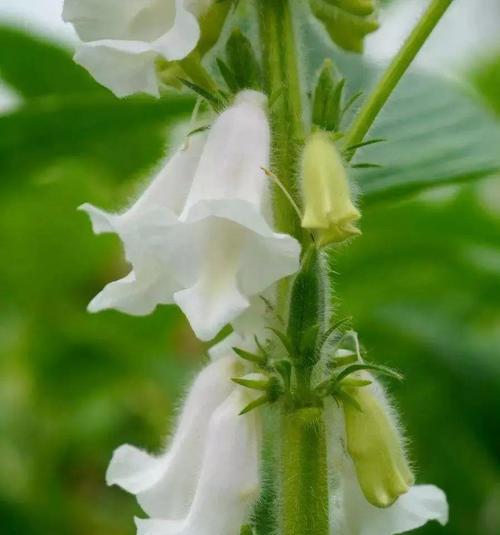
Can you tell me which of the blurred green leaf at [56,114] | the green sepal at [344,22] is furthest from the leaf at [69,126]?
the green sepal at [344,22]

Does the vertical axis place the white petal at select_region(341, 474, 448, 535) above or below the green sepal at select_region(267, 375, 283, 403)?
below

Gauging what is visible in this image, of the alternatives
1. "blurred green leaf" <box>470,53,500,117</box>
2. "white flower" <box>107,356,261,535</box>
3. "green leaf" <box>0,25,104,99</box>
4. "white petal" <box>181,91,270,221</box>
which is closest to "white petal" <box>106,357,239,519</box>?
"white flower" <box>107,356,261,535</box>

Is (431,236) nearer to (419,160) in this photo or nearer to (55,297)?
(419,160)

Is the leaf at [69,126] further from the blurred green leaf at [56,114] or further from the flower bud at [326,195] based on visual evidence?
the flower bud at [326,195]

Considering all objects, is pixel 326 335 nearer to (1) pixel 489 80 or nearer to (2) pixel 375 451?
(2) pixel 375 451

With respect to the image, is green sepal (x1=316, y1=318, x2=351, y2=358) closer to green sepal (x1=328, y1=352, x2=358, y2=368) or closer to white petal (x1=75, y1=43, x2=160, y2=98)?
green sepal (x1=328, y1=352, x2=358, y2=368)

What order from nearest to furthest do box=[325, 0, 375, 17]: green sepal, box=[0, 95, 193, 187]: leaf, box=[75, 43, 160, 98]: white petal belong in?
1. box=[75, 43, 160, 98]: white petal
2. box=[325, 0, 375, 17]: green sepal
3. box=[0, 95, 193, 187]: leaf

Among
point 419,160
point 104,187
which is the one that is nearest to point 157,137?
point 104,187

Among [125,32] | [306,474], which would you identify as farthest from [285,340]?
[125,32]

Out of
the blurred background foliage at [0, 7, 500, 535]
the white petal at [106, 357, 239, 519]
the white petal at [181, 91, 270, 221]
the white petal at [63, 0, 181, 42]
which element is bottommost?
the blurred background foliage at [0, 7, 500, 535]
